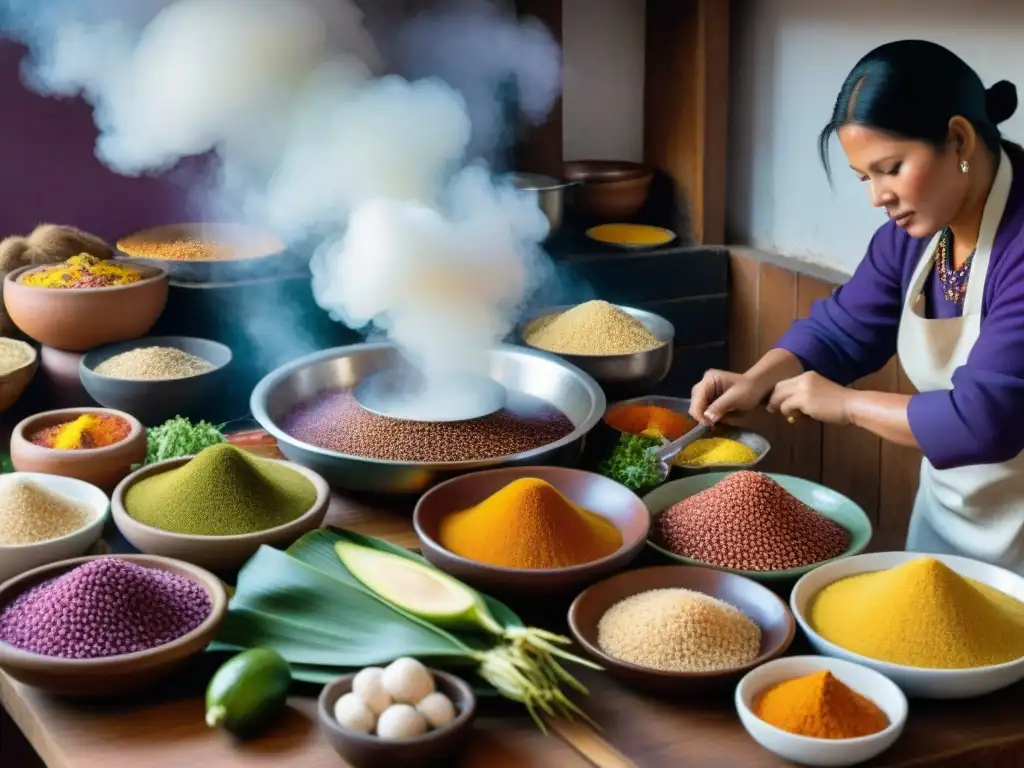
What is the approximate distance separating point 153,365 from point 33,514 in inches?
28.1

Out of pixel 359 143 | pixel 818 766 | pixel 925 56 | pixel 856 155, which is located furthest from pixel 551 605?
pixel 359 143

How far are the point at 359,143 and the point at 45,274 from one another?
2.43ft

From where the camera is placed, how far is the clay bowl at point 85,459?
2.08 metres

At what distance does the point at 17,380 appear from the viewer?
2.52m

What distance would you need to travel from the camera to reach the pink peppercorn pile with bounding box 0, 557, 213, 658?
1.50 m

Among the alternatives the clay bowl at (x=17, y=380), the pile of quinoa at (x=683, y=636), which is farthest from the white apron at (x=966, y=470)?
the clay bowl at (x=17, y=380)

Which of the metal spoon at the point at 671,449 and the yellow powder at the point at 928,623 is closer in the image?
the yellow powder at the point at 928,623

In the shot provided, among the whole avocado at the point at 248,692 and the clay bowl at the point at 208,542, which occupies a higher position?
the clay bowl at the point at 208,542

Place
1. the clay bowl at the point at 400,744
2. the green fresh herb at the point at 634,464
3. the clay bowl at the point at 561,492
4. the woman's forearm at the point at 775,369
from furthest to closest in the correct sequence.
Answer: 1. the woman's forearm at the point at 775,369
2. the green fresh herb at the point at 634,464
3. the clay bowl at the point at 561,492
4. the clay bowl at the point at 400,744

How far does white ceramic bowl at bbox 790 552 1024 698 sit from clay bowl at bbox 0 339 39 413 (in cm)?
167

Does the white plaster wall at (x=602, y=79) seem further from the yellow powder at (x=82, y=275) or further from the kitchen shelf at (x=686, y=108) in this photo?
the yellow powder at (x=82, y=275)

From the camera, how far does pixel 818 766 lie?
1369 millimetres

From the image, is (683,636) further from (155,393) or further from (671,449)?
(155,393)

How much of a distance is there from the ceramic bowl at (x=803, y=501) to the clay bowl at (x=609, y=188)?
1575 mm
